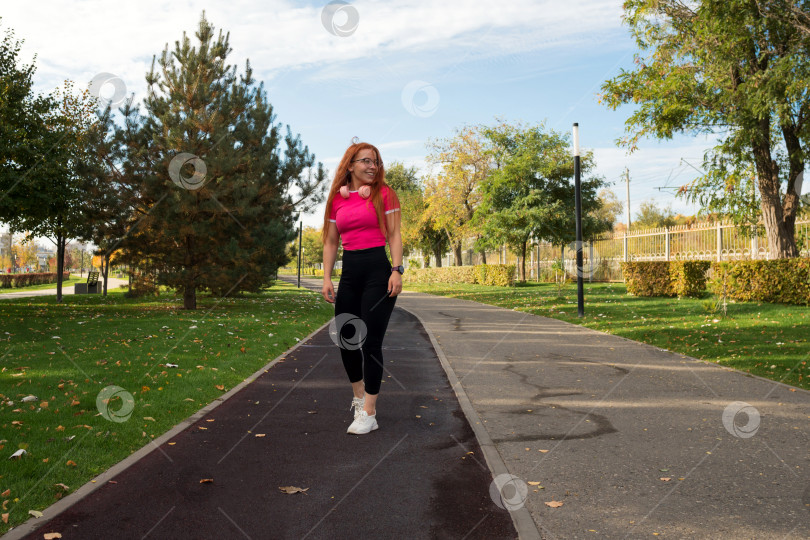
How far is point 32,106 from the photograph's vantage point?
16609mm

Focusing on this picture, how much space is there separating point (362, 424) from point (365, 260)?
1.36 meters

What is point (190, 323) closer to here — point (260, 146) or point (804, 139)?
point (260, 146)

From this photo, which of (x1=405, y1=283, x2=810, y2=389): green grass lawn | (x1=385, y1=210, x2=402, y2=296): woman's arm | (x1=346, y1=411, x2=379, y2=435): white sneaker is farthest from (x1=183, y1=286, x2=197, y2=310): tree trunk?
(x1=385, y1=210, x2=402, y2=296): woman's arm

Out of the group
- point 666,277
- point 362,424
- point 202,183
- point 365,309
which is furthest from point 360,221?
point 666,277

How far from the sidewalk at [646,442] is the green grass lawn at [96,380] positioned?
2.87 metres

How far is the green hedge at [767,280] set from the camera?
45.6 feet

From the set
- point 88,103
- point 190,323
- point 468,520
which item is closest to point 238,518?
point 468,520

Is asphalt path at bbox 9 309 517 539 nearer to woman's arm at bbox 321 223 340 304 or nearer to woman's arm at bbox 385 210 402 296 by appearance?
woman's arm at bbox 321 223 340 304

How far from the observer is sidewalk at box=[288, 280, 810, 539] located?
311cm

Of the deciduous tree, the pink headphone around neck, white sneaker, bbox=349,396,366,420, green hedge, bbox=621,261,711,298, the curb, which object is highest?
the deciduous tree

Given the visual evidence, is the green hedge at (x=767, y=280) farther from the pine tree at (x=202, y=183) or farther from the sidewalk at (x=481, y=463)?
Result: the pine tree at (x=202, y=183)

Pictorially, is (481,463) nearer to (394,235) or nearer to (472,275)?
(394,235)

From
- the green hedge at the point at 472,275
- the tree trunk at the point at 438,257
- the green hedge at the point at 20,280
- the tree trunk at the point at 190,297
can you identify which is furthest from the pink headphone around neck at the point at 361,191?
the green hedge at the point at 20,280

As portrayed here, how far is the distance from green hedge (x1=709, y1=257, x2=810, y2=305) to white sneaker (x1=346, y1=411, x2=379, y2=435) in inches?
451
